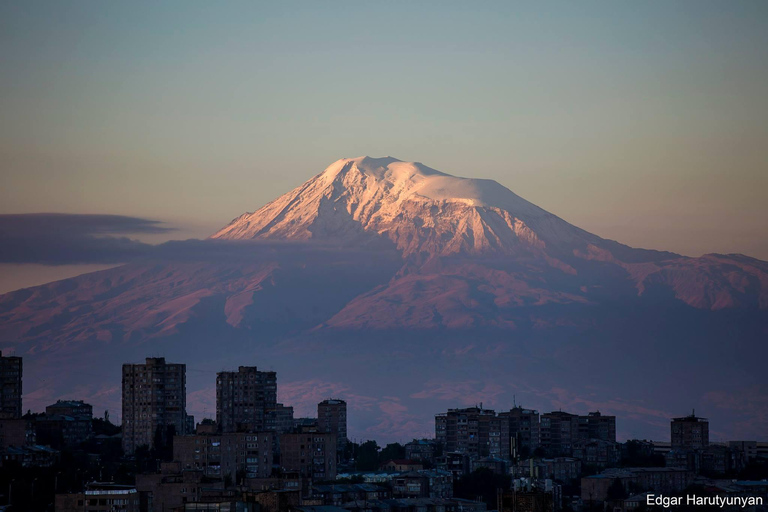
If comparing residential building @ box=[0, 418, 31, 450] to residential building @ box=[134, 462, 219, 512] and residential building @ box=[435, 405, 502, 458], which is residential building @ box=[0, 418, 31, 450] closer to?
residential building @ box=[134, 462, 219, 512]

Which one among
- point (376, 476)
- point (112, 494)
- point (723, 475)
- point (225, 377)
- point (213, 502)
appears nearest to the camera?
point (213, 502)

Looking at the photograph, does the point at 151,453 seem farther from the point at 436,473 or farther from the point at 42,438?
the point at 436,473

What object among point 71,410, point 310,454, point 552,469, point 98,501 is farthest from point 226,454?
point 71,410

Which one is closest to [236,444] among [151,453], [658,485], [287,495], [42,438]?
[151,453]

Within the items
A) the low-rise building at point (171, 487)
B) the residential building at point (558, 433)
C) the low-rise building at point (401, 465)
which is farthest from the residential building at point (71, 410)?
the low-rise building at point (171, 487)

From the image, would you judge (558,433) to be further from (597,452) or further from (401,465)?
(401,465)
